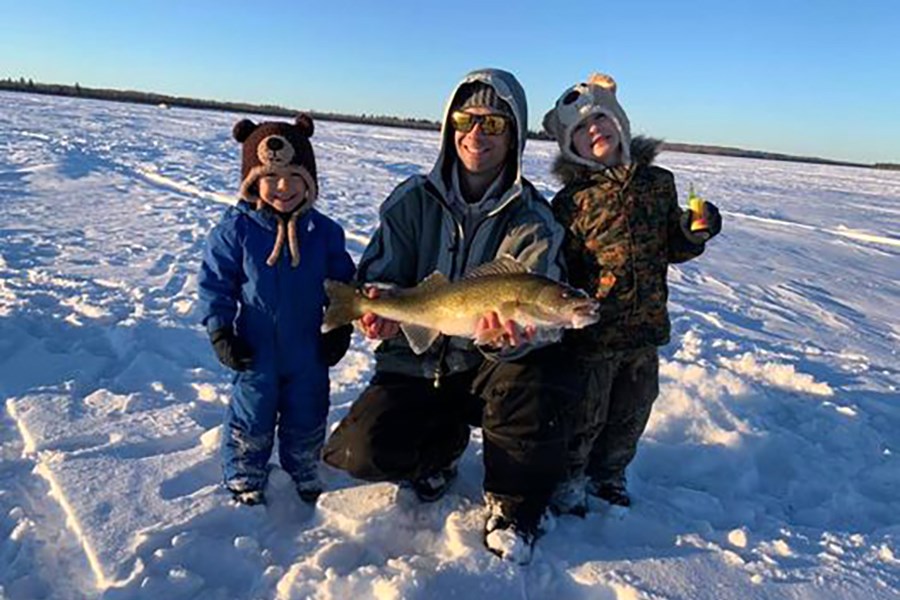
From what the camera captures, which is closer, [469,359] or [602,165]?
[469,359]

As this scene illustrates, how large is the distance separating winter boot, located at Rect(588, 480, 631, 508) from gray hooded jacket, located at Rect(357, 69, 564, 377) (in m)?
0.87

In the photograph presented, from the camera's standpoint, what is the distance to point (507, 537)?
9.45ft

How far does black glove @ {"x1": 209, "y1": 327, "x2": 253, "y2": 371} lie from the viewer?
9.84ft

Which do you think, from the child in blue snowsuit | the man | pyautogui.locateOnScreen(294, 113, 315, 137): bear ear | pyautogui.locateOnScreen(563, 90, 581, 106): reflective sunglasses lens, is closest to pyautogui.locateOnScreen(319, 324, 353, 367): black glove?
the child in blue snowsuit

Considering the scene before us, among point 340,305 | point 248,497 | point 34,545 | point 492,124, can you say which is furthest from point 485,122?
point 34,545

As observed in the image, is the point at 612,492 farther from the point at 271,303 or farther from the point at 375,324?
the point at 271,303

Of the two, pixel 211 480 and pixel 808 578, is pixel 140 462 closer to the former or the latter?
pixel 211 480

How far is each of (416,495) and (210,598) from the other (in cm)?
105

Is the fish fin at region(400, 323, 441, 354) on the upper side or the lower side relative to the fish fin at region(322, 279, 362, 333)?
lower

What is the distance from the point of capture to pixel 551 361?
3178 mm

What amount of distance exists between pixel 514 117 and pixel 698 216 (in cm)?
97

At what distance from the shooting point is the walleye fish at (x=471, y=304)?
2.79 metres

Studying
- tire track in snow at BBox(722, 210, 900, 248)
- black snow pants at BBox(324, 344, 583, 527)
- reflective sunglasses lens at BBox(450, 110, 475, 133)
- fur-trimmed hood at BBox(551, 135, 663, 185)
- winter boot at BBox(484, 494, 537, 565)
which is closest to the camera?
winter boot at BBox(484, 494, 537, 565)

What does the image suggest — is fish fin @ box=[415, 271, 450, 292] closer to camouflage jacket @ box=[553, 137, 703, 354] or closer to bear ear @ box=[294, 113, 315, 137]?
camouflage jacket @ box=[553, 137, 703, 354]
